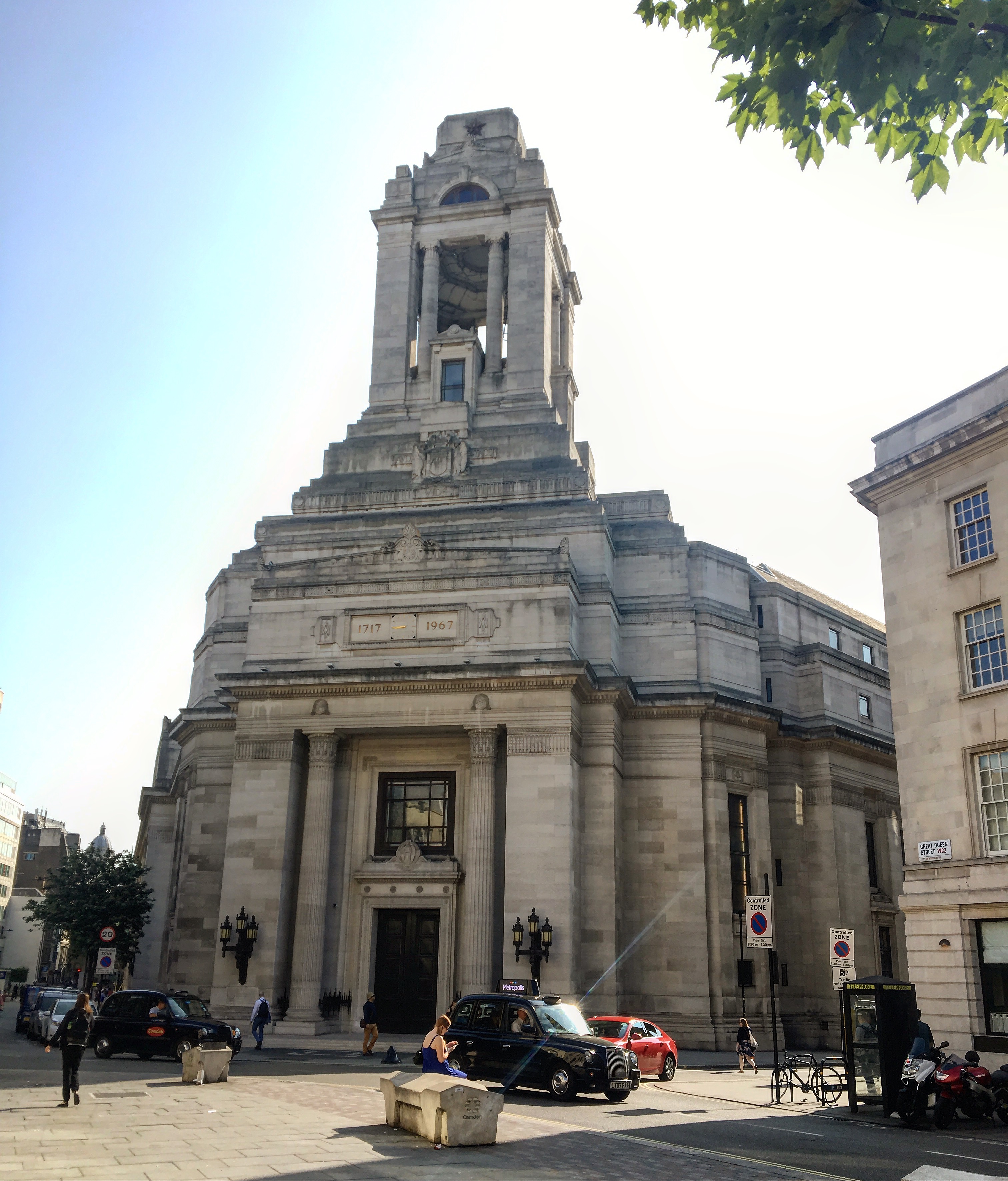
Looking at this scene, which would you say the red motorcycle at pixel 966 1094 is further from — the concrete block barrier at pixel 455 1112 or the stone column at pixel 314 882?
the stone column at pixel 314 882

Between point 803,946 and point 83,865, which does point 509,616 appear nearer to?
point 803,946

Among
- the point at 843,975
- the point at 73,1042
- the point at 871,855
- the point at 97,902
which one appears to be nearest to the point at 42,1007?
the point at 97,902

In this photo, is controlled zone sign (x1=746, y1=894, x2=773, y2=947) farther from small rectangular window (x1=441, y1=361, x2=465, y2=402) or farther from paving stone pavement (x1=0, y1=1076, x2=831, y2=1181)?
small rectangular window (x1=441, y1=361, x2=465, y2=402)

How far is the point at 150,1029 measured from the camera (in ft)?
93.4

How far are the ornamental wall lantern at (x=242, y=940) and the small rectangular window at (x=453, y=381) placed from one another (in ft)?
80.9

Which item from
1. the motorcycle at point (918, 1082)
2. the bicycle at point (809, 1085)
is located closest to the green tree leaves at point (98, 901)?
the bicycle at point (809, 1085)

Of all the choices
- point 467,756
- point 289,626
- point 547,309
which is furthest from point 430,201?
point 467,756

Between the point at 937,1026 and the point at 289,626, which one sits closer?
the point at 937,1026

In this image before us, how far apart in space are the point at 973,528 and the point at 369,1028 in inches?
820

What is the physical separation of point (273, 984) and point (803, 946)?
20429 millimetres

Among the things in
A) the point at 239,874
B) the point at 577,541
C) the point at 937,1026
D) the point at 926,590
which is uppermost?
the point at 577,541

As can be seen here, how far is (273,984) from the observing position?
35.4 m

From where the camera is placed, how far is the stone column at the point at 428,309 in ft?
169

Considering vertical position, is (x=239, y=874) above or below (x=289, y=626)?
below
